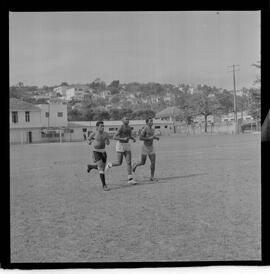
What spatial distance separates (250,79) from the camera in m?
5.10

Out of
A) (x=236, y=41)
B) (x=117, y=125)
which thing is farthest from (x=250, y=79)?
(x=117, y=125)

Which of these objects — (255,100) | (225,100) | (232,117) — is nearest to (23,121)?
(225,100)

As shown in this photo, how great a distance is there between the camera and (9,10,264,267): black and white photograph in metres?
4.35

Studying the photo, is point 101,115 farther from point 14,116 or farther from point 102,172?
point 14,116

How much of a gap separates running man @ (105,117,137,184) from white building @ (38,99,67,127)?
2.78 feet

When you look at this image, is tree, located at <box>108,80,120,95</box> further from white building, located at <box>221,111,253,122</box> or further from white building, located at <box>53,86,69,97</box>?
white building, located at <box>221,111,253,122</box>

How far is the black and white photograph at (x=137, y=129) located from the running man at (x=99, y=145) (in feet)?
0.05

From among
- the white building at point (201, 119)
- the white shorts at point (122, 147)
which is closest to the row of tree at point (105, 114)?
the white shorts at point (122, 147)

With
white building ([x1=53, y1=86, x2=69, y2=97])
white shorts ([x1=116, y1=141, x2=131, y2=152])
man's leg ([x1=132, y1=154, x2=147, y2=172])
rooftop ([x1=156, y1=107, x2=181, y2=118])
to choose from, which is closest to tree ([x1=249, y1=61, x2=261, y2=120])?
rooftop ([x1=156, y1=107, x2=181, y2=118])

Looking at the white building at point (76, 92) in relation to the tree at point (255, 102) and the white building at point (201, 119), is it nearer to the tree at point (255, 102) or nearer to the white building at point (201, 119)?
the white building at point (201, 119)

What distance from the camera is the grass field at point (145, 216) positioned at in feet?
13.9

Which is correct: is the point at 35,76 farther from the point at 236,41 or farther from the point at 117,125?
the point at 236,41

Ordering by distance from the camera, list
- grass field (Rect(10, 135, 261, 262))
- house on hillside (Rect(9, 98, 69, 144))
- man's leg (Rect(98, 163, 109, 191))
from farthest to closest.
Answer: man's leg (Rect(98, 163, 109, 191))
house on hillside (Rect(9, 98, 69, 144))
grass field (Rect(10, 135, 261, 262))
